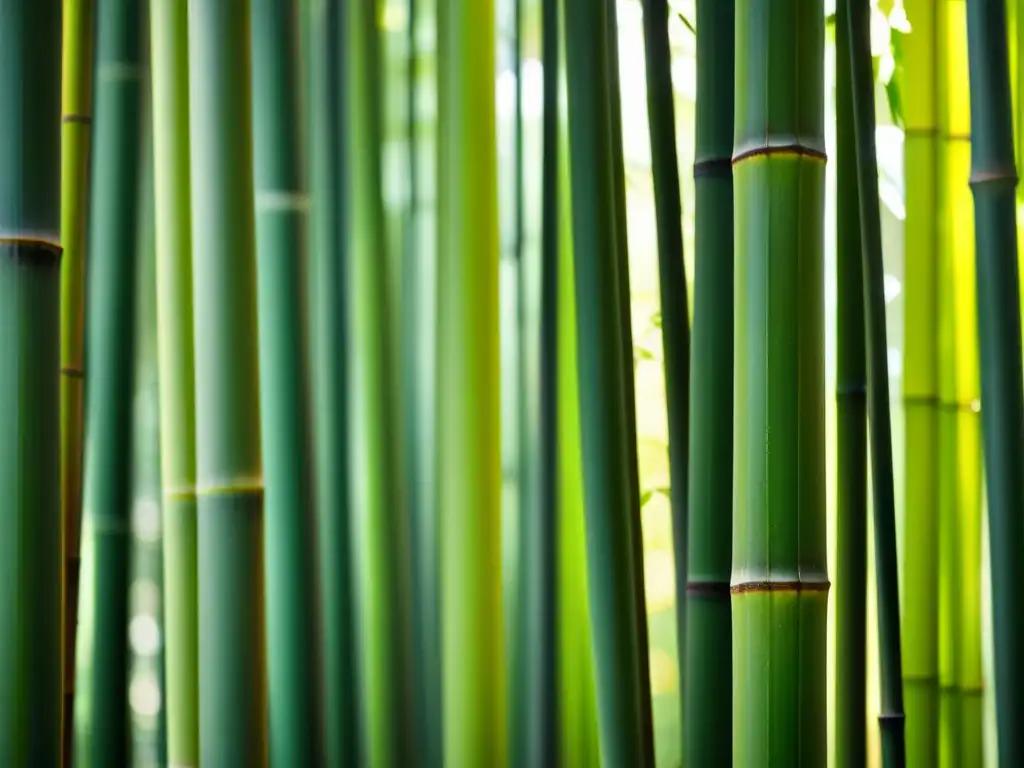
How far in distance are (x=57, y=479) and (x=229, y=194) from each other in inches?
6.3

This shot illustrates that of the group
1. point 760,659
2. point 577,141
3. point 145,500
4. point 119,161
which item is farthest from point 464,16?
point 145,500

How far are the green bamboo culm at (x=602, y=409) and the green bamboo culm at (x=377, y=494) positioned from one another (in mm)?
271

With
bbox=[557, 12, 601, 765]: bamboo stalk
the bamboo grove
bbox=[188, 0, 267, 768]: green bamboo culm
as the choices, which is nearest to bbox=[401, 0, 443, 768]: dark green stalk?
the bamboo grove

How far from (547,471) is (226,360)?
49 centimetres

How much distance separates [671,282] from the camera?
34.2 inches

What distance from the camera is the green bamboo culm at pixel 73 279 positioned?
798mm

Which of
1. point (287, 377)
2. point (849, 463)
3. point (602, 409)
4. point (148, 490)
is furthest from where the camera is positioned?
point (148, 490)

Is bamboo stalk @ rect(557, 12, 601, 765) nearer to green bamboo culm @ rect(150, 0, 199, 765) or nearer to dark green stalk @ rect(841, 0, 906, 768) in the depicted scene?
dark green stalk @ rect(841, 0, 906, 768)

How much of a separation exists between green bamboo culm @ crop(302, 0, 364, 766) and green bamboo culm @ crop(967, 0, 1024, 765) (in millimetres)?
520

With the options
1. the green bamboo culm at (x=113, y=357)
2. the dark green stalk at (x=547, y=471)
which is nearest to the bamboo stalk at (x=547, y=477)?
the dark green stalk at (x=547, y=471)

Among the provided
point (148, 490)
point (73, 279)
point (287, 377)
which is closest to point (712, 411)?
point (287, 377)

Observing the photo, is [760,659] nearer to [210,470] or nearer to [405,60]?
[210,470]

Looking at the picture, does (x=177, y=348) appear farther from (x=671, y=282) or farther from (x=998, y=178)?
(x=998, y=178)

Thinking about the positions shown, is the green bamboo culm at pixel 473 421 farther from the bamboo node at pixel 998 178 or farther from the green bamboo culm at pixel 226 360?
the bamboo node at pixel 998 178
